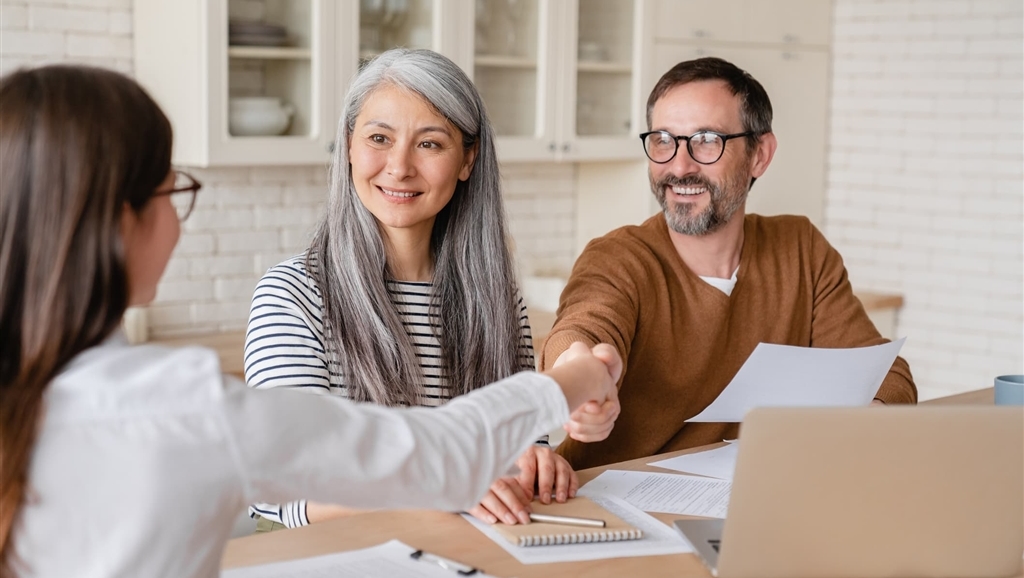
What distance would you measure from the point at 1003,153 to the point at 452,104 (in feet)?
10.2

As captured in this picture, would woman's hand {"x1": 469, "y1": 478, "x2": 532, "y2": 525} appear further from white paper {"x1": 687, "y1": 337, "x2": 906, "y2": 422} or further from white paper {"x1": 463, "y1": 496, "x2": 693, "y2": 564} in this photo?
white paper {"x1": 687, "y1": 337, "x2": 906, "y2": 422}

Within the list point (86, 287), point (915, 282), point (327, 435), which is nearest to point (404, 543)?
point (327, 435)

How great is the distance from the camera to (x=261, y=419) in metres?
1.03

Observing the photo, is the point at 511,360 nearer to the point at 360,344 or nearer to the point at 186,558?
the point at 360,344

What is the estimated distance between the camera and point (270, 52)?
135 inches

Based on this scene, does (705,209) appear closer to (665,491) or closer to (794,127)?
(665,491)

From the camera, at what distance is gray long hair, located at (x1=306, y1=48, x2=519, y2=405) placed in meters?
2.09

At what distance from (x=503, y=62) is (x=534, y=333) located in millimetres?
980

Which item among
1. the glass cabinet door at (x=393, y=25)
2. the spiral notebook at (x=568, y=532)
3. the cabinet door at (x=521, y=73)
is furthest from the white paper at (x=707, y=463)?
the cabinet door at (x=521, y=73)

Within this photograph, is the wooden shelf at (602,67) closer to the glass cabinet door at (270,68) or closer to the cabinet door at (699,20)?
the cabinet door at (699,20)

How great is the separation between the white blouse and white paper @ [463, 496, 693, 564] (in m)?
0.48

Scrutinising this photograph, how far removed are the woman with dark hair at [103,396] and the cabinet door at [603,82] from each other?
127 inches

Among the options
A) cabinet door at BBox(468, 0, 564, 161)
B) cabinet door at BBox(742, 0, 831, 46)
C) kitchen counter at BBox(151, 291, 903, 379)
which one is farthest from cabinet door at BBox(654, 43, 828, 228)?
cabinet door at BBox(468, 0, 564, 161)

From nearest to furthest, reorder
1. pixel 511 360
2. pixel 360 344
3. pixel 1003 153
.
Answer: pixel 360 344
pixel 511 360
pixel 1003 153
